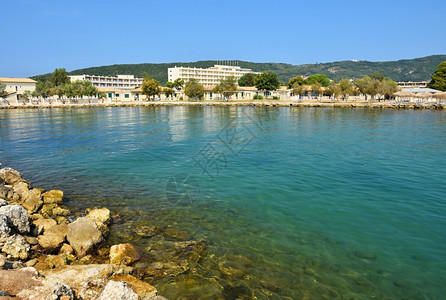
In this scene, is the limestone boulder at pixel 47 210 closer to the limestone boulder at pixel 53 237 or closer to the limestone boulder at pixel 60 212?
the limestone boulder at pixel 60 212

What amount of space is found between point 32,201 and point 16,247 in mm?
3883

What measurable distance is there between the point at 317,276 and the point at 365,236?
2836 millimetres

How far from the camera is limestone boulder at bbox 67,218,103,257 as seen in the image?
8375 millimetres

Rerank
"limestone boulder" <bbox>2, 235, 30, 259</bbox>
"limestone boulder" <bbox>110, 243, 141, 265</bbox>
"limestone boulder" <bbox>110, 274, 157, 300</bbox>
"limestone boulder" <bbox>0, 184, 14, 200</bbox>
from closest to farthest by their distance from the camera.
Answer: "limestone boulder" <bbox>110, 274, 157, 300</bbox> < "limestone boulder" <bbox>2, 235, 30, 259</bbox> < "limestone boulder" <bbox>110, 243, 141, 265</bbox> < "limestone boulder" <bbox>0, 184, 14, 200</bbox>

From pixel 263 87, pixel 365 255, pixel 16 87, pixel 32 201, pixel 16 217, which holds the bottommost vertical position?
pixel 365 255

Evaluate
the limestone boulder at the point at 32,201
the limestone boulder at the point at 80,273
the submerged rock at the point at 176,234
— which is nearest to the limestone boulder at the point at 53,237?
the limestone boulder at the point at 80,273

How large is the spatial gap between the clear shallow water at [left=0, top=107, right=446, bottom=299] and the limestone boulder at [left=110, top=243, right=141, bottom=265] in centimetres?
54

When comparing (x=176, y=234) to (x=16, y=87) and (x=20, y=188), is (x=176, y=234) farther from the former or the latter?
(x=16, y=87)

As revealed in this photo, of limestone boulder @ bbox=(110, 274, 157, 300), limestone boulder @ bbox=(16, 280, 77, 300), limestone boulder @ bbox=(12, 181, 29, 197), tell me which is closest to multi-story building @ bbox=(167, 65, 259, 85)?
limestone boulder @ bbox=(12, 181, 29, 197)

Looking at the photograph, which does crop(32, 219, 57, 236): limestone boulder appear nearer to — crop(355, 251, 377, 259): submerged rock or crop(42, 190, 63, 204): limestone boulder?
crop(42, 190, 63, 204): limestone boulder

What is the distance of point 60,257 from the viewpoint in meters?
7.74

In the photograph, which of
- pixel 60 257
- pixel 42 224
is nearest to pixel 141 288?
pixel 60 257

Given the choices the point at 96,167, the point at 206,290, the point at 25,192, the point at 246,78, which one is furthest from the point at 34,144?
the point at 246,78

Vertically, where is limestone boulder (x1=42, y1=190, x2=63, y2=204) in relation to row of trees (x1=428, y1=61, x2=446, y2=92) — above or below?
below
